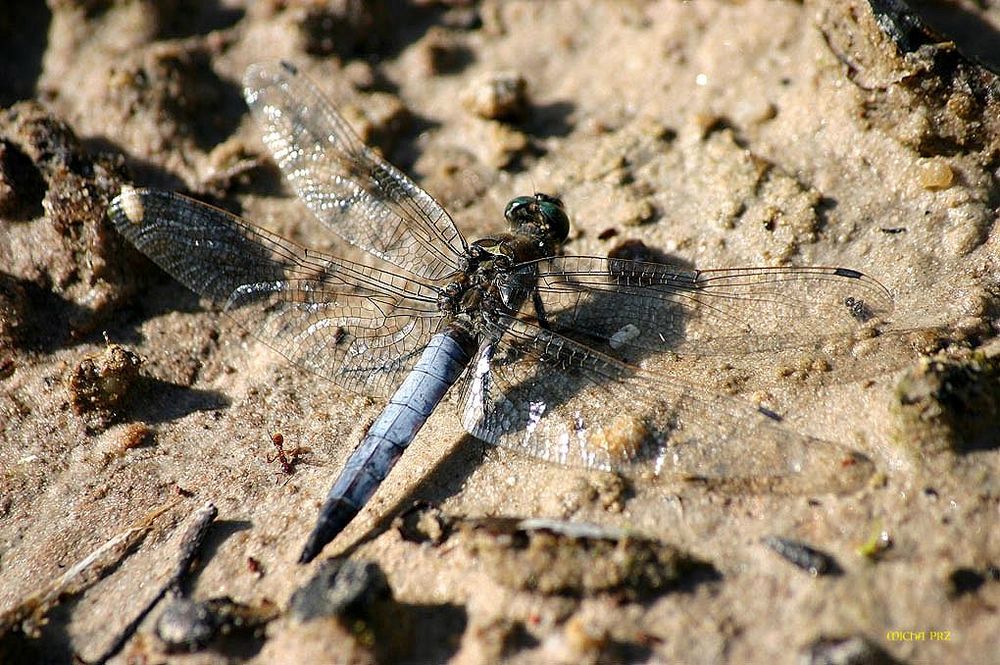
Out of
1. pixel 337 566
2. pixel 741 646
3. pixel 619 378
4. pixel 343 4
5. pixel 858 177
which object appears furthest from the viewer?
pixel 343 4

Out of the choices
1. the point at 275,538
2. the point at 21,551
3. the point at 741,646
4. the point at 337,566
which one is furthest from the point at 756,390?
the point at 21,551

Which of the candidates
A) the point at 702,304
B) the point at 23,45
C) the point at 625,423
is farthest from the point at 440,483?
the point at 23,45

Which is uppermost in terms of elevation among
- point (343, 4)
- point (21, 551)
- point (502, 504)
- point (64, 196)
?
point (343, 4)

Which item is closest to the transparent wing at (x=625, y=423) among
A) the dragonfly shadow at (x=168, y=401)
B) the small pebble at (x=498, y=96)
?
the dragonfly shadow at (x=168, y=401)

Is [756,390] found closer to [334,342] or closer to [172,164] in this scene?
[334,342]

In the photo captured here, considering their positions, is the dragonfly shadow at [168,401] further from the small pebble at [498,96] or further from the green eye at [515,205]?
the small pebble at [498,96]

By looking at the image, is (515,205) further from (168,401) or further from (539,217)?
(168,401)

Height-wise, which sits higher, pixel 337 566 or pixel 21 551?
pixel 337 566
